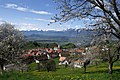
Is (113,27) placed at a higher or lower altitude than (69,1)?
lower

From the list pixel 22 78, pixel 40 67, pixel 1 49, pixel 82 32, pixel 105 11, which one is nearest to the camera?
pixel 22 78

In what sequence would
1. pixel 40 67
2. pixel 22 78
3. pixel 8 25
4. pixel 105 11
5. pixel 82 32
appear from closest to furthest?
1. pixel 22 78
2. pixel 105 11
3. pixel 82 32
4. pixel 8 25
5. pixel 40 67

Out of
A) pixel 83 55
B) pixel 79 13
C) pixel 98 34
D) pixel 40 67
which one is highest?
pixel 79 13

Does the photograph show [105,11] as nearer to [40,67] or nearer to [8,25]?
[8,25]

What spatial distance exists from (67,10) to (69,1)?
0.46 m

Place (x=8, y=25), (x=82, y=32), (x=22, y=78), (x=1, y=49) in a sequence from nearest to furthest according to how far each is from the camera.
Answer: (x=22, y=78), (x=82, y=32), (x=1, y=49), (x=8, y=25)

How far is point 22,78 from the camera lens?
42.1 feet

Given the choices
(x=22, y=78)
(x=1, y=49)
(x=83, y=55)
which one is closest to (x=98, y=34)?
(x=22, y=78)

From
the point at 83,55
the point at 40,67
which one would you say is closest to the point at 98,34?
the point at 83,55

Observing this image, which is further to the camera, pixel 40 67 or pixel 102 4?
pixel 40 67

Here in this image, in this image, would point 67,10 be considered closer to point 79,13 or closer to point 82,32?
point 79,13

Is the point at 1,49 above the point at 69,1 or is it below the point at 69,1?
below

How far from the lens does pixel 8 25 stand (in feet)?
226

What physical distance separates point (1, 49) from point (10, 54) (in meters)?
2.87
